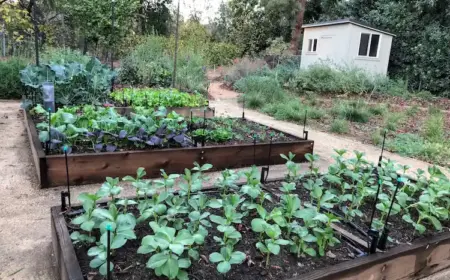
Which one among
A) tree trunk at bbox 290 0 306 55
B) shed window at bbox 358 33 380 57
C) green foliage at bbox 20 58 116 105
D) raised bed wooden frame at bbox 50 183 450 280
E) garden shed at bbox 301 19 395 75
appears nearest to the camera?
raised bed wooden frame at bbox 50 183 450 280

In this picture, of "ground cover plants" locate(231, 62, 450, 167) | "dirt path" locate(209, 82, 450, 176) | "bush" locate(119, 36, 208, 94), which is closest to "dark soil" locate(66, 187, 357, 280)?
"dirt path" locate(209, 82, 450, 176)

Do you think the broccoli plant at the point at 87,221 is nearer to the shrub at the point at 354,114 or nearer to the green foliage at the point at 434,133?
the green foliage at the point at 434,133

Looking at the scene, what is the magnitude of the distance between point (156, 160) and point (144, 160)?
10cm

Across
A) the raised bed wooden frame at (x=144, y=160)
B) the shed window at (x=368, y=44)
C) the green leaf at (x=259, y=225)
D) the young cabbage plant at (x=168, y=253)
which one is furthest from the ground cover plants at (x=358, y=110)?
the young cabbage plant at (x=168, y=253)

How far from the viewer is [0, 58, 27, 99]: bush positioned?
643cm

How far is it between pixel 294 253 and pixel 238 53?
1590 cm

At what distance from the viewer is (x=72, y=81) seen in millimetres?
4613

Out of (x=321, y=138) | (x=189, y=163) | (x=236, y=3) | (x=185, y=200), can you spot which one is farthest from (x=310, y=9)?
(x=185, y=200)

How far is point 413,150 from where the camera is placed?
4.33 metres

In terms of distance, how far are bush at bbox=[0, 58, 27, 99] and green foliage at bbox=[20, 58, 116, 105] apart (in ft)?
6.97

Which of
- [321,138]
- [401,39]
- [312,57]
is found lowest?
[321,138]

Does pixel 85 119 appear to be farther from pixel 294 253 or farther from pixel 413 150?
pixel 413 150

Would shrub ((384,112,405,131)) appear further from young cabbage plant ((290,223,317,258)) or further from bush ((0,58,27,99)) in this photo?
bush ((0,58,27,99))

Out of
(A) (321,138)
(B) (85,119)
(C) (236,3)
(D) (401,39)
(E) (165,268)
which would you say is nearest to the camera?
(E) (165,268)
